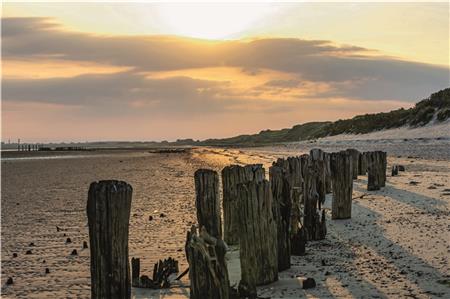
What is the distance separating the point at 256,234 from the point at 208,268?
5.20 feet

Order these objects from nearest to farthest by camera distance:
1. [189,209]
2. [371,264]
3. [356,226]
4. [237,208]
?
[237,208], [371,264], [356,226], [189,209]

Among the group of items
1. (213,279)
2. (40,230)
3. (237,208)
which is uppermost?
(237,208)

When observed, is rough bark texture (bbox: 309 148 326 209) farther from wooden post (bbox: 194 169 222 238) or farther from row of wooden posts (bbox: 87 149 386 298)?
wooden post (bbox: 194 169 222 238)

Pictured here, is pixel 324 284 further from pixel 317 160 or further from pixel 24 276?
pixel 317 160

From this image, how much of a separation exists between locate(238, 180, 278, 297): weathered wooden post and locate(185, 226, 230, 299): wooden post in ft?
4.13

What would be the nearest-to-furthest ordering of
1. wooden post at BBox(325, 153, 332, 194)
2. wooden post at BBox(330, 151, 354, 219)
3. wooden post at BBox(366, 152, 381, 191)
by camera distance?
wooden post at BBox(330, 151, 354, 219) < wooden post at BBox(325, 153, 332, 194) < wooden post at BBox(366, 152, 381, 191)

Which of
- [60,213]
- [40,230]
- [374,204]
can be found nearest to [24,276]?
[40,230]

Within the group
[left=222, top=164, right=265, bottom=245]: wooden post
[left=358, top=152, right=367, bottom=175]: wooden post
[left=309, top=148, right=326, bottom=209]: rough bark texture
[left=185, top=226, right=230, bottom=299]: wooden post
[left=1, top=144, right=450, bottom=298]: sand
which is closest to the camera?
[left=185, top=226, right=230, bottom=299]: wooden post

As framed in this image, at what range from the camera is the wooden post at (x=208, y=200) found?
6.34 meters

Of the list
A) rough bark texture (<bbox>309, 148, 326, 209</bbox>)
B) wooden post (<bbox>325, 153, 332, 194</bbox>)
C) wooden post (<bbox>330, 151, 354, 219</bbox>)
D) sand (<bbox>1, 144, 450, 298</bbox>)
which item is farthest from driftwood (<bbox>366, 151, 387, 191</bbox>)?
wooden post (<bbox>330, 151, 354, 219</bbox>)

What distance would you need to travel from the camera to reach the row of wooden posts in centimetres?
480

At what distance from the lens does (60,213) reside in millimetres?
14219

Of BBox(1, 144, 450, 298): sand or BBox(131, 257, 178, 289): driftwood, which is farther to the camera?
BBox(131, 257, 178, 289): driftwood

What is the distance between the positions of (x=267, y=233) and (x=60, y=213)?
9.20m
